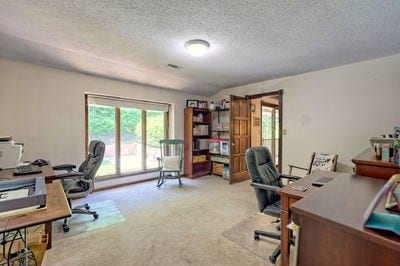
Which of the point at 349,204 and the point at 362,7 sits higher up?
the point at 362,7

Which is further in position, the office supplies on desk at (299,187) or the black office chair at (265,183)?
the black office chair at (265,183)

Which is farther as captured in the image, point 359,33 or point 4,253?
point 359,33

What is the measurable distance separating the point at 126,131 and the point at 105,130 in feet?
1.47

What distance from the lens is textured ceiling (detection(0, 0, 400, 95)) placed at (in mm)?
1747

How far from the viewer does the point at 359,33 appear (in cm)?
220

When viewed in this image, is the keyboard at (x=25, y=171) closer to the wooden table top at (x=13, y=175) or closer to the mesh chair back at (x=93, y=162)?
the wooden table top at (x=13, y=175)

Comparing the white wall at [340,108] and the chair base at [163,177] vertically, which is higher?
the white wall at [340,108]

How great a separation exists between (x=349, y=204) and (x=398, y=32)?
8.00 ft

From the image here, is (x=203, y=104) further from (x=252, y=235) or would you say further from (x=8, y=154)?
(x=8, y=154)

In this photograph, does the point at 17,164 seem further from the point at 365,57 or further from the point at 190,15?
the point at 365,57

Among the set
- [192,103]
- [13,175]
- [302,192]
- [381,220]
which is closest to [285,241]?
[302,192]

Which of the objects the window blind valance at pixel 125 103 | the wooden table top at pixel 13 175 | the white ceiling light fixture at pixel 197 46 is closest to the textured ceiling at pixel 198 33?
the white ceiling light fixture at pixel 197 46

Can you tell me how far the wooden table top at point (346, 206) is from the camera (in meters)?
0.75

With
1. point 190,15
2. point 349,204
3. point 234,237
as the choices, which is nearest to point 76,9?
point 190,15
